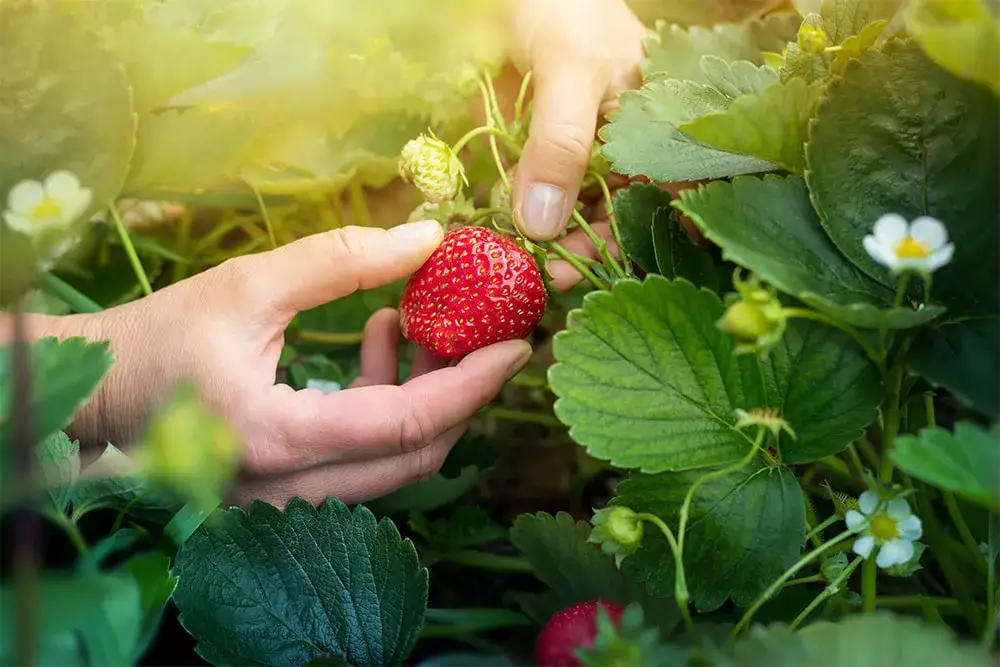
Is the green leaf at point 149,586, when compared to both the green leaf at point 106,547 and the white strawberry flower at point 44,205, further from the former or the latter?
the white strawberry flower at point 44,205

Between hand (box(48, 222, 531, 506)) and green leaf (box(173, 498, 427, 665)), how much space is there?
65mm


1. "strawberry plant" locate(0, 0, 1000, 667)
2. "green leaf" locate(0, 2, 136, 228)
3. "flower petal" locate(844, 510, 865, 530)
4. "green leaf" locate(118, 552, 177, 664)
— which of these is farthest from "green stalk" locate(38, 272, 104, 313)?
"flower petal" locate(844, 510, 865, 530)

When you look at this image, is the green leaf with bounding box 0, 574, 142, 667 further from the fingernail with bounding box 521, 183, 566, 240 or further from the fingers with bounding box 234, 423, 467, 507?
the fingernail with bounding box 521, 183, 566, 240

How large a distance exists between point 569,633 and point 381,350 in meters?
0.31

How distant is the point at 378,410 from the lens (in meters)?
0.55

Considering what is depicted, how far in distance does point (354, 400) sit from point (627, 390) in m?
0.21

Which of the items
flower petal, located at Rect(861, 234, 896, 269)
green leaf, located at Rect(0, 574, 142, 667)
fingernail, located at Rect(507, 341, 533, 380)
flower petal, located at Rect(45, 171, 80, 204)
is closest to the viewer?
green leaf, located at Rect(0, 574, 142, 667)

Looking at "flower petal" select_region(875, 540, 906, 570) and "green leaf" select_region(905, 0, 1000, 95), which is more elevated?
"green leaf" select_region(905, 0, 1000, 95)

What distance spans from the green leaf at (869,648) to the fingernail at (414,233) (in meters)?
0.34

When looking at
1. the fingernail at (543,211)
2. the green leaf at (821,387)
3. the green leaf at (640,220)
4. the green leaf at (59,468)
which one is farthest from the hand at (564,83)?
the green leaf at (59,468)

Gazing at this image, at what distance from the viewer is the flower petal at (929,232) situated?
0.37m

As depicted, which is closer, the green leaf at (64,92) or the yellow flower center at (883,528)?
the yellow flower center at (883,528)

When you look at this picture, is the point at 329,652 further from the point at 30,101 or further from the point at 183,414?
the point at 30,101

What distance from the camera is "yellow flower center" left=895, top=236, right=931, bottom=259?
37 cm
